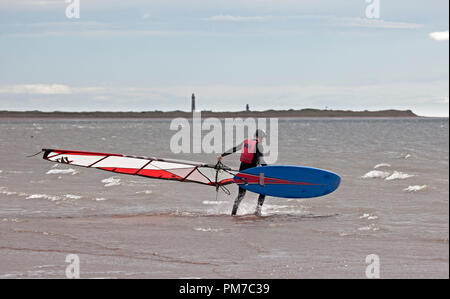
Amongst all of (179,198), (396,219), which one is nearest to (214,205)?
(179,198)

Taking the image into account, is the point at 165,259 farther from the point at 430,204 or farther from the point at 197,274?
the point at 430,204

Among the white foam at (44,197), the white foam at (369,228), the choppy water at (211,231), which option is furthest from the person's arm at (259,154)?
the white foam at (44,197)

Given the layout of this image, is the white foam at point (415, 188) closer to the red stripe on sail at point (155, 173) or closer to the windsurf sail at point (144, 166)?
the windsurf sail at point (144, 166)

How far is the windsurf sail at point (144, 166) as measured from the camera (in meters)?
13.7

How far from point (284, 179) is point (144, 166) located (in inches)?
125

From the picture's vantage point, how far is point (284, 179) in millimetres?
12883

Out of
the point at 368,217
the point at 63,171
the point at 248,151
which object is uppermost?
the point at 248,151

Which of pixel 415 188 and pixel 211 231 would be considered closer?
pixel 211 231

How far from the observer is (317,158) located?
29.6m

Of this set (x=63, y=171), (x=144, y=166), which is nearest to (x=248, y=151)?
(x=144, y=166)

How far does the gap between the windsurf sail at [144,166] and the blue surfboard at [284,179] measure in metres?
0.73

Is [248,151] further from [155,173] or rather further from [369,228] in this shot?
[369,228]

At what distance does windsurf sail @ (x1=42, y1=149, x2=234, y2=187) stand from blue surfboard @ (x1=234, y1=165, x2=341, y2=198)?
73 cm
